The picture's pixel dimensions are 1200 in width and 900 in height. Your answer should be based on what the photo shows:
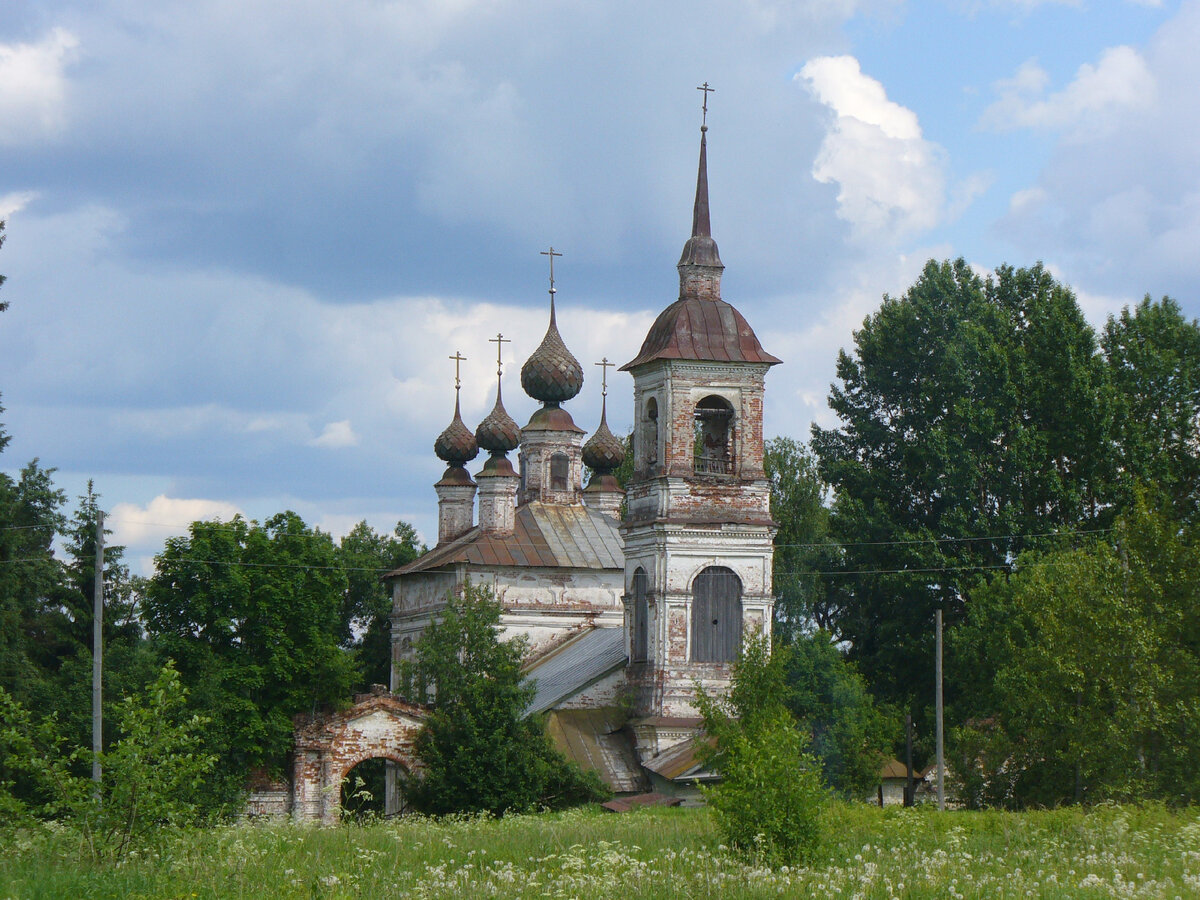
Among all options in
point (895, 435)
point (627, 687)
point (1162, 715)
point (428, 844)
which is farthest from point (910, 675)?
point (428, 844)

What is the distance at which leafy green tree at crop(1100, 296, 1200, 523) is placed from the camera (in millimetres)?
38156

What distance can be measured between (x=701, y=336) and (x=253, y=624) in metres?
11.4

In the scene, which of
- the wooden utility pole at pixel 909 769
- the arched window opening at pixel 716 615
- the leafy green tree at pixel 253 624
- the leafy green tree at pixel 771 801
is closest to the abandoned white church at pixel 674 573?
the arched window opening at pixel 716 615

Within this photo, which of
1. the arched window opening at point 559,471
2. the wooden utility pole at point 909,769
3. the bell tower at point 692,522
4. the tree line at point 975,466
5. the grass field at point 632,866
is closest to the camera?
the grass field at point 632,866

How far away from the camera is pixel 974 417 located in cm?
3888

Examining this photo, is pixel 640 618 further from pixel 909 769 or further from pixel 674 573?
pixel 909 769

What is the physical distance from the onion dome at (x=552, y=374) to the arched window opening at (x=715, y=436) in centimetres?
1335

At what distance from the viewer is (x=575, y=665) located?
3603 centimetres

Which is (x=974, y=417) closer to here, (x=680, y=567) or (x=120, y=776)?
(x=680, y=567)

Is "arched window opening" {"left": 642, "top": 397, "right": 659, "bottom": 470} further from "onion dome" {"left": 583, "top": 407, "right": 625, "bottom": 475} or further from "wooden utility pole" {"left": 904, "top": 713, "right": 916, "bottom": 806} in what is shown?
"onion dome" {"left": 583, "top": 407, "right": 625, "bottom": 475}

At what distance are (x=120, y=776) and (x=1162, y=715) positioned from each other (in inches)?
621

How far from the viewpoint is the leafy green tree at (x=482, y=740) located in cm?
2753

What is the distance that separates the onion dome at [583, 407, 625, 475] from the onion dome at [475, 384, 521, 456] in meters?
2.75

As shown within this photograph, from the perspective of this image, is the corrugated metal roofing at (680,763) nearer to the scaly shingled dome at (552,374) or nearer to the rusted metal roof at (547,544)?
the rusted metal roof at (547,544)
